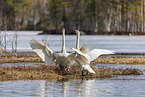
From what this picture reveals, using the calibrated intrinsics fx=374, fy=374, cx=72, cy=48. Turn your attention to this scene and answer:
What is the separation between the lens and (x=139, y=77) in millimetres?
15844

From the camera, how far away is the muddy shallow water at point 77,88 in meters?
11.7

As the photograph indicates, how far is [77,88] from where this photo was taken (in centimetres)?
1295

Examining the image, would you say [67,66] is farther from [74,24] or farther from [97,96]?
[74,24]

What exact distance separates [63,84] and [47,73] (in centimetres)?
238

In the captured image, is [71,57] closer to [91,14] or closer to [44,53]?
[44,53]

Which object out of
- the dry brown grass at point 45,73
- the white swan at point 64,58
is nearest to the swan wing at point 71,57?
the white swan at point 64,58

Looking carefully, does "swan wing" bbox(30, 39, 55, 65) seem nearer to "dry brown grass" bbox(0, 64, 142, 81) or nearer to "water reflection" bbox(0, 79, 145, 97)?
"dry brown grass" bbox(0, 64, 142, 81)

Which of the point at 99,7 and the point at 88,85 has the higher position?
the point at 99,7

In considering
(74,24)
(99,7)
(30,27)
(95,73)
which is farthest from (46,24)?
(95,73)

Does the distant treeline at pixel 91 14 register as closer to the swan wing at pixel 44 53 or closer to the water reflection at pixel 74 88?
the swan wing at pixel 44 53

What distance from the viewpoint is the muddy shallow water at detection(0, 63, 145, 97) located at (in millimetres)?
11675

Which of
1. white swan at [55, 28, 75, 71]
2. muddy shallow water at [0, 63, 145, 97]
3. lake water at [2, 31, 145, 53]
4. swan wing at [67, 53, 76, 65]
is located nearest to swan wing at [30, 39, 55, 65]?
white swan at [55, 28, 75, 71]

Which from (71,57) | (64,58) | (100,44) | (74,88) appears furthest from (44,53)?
(100,44)

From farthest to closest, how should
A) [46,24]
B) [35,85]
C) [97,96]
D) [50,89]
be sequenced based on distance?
[46,24] → [35,85] → [50,89] → [97,96]
